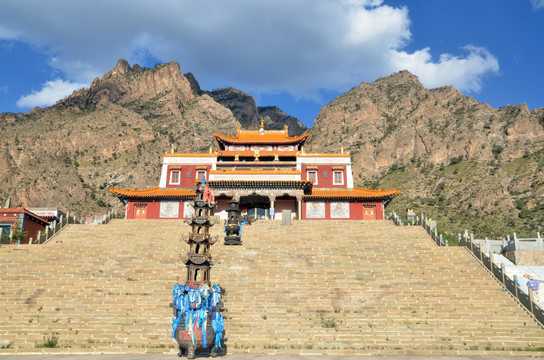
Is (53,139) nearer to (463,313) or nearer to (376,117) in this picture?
(376,117)

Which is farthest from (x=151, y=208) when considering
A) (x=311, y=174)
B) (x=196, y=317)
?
(x=196, y=317)

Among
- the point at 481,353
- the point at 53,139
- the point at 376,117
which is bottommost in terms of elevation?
the point at 481,353

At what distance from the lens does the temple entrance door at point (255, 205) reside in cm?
4330

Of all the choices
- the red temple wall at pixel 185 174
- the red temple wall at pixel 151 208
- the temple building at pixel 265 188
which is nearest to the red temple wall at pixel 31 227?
the temple building at pixel 265 188

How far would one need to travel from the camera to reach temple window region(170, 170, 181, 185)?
1875 inches

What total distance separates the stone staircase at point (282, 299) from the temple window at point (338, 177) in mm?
18470

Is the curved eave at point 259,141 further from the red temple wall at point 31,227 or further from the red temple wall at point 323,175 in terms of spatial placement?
the red temple wall at point 31,227

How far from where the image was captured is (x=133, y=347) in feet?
52.0

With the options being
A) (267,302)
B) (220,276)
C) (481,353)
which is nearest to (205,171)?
(220,276)

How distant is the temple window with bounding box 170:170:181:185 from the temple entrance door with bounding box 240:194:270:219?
8.85 metres

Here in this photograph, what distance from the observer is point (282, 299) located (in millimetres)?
19594

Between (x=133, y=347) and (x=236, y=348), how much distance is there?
388cm

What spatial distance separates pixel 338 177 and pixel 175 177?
1845 centimetres

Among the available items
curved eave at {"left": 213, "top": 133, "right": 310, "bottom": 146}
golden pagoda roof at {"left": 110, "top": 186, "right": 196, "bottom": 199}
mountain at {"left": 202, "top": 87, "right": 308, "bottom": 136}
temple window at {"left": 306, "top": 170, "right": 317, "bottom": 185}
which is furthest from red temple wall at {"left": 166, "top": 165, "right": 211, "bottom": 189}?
mountain at {"left": 202, "top": 87, "right": 308, "bottom": 136}
